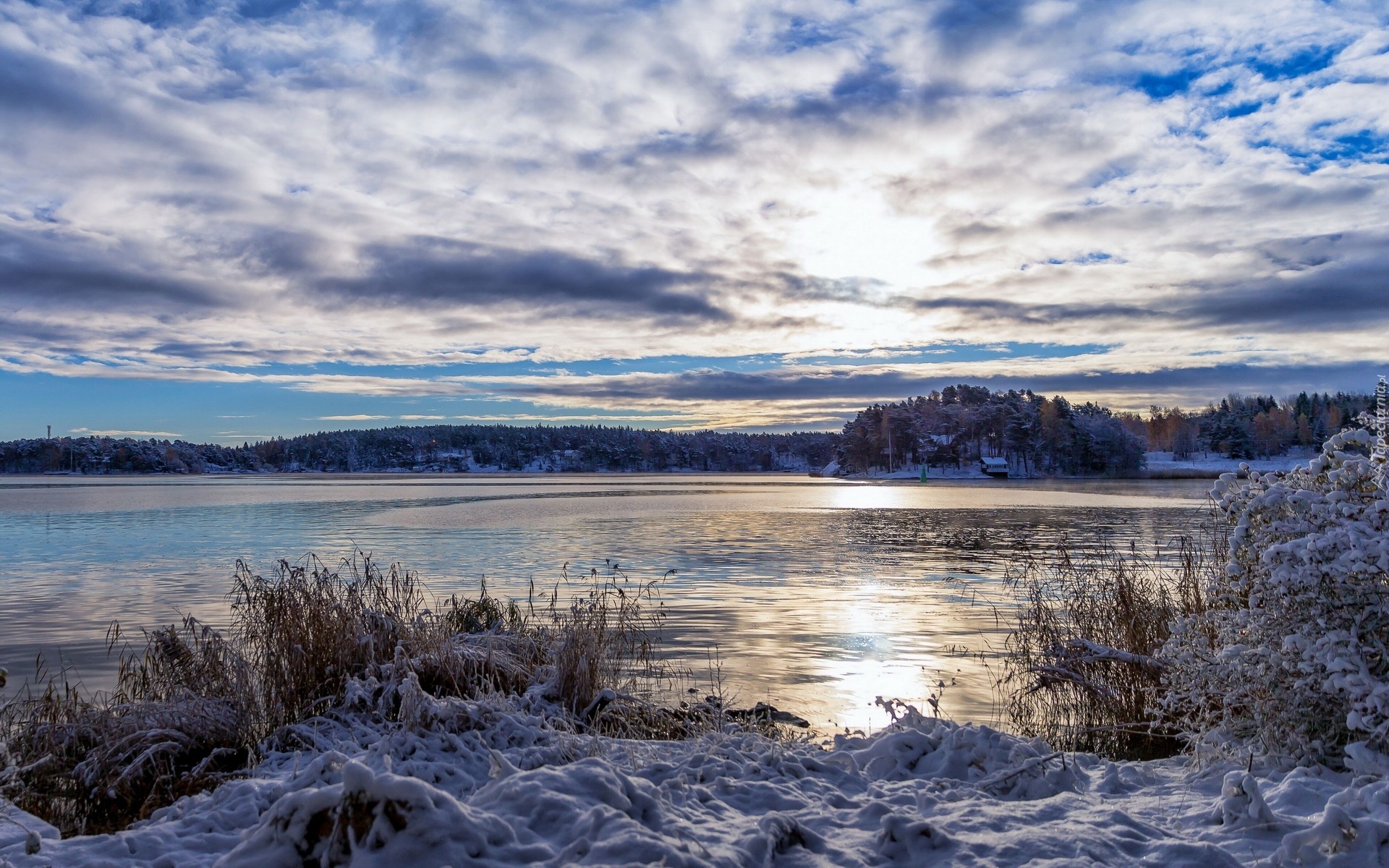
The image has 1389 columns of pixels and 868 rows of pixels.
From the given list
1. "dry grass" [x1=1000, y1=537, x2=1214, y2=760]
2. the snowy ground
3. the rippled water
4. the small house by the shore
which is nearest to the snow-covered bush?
the snowy ground

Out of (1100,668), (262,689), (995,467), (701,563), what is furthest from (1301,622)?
(995,467)

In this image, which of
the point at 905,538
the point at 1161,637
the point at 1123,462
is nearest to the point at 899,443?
the point at 1123,462

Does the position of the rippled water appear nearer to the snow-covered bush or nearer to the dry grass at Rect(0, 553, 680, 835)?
the dry grass at Rect(0, 553, 680, 835)

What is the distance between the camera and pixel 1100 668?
10.7m

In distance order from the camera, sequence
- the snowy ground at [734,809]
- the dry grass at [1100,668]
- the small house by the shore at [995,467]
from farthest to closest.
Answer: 1. the small house by the shore at [995,467]
2. the dry grass at [1100,668]
3. the snowy ground at [734,809]

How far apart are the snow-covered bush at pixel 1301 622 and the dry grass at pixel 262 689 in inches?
190

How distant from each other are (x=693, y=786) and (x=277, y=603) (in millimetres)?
5974

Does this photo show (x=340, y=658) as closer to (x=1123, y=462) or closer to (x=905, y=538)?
(x=905, y=538)

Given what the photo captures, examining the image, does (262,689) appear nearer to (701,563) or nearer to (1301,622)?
(1301,622)

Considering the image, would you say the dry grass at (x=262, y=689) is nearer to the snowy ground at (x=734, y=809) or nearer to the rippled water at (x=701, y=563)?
the snowy ground at (x=734, y=809)

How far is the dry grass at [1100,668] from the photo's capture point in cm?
936

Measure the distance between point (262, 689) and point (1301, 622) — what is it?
9827 millimetres

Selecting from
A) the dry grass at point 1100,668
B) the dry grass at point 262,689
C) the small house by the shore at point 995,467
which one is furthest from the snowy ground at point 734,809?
the small house by the shore at point 995,467

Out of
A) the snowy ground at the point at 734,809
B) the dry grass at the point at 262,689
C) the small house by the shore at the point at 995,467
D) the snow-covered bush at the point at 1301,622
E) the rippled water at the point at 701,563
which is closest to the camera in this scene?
the snowy ground at the point at 734,809
